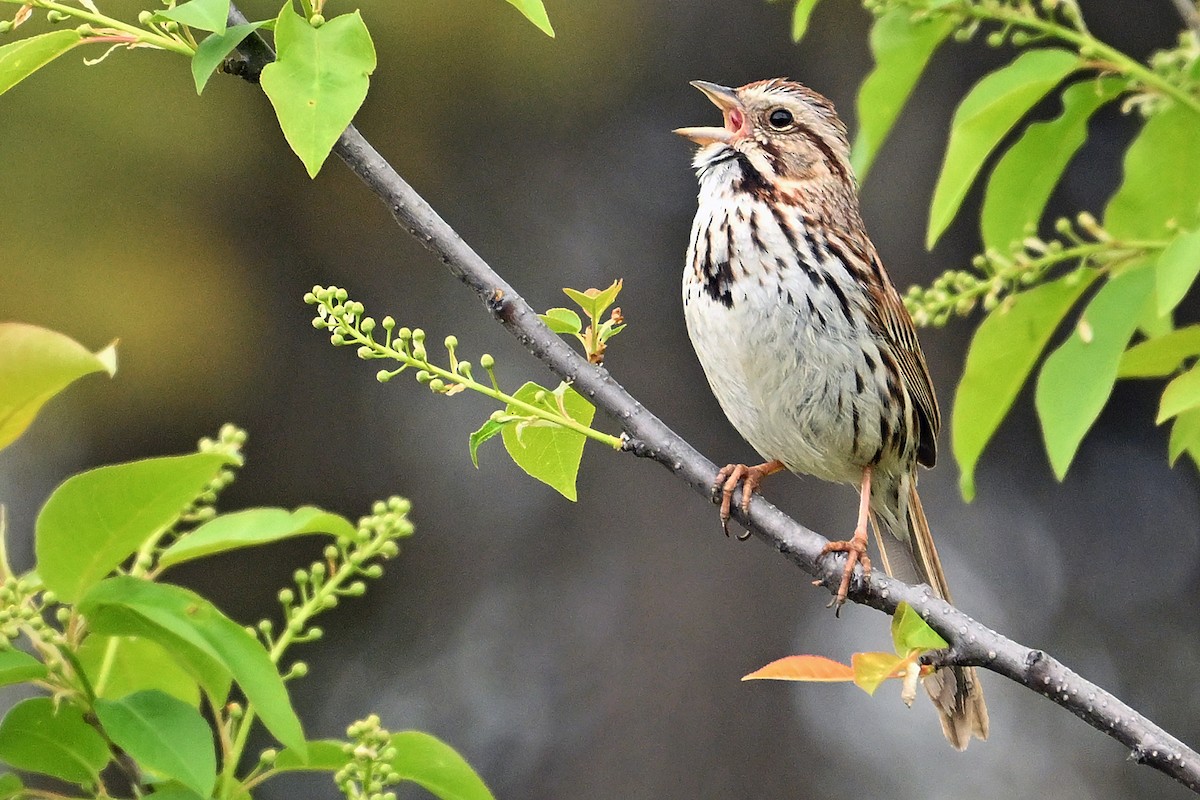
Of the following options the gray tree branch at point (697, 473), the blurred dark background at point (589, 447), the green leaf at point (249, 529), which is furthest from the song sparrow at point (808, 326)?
the blurred dark background at point (589, 447)

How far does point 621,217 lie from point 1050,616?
2.57 m

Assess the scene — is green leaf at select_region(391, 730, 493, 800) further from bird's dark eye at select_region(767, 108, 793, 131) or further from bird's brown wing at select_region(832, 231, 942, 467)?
bird's dark eye at select_region(767, 108, 793, 131)

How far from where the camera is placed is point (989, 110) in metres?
2.02

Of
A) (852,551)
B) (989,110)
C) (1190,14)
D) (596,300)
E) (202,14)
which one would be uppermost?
(202,14)

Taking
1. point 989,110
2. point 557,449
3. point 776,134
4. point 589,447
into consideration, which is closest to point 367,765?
point 557,449

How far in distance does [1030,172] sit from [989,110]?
6.3 inches

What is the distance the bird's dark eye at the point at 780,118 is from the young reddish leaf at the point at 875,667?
1.98 metres

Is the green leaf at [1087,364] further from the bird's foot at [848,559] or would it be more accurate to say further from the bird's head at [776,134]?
the bird's head at [776,134]

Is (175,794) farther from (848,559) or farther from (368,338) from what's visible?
(848,559)

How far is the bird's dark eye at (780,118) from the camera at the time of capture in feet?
11.4

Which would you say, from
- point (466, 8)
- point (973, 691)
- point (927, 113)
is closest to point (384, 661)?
point (466, 8)

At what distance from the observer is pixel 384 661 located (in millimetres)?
6219

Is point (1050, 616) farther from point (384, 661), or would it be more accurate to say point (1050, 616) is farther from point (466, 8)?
point (466, 8)

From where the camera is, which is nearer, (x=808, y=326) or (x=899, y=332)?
(x=808, y=326)
